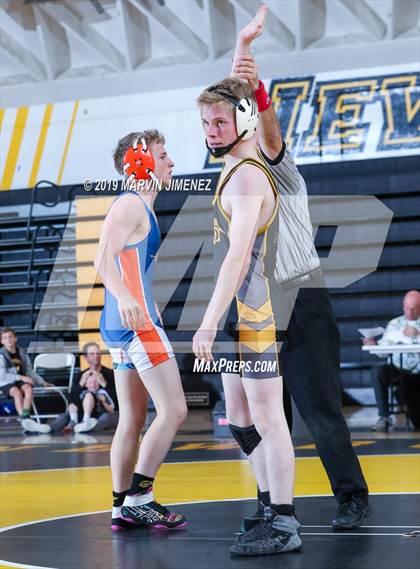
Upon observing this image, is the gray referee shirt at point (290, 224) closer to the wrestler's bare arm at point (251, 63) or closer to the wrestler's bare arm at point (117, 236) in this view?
the wrestler's bare arm at point (251, 63)

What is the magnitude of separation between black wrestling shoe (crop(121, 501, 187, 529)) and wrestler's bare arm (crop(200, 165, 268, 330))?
46.5 inches

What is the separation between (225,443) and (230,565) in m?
5.23

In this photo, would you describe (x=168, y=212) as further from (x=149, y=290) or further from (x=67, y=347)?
(x=149, y=290)

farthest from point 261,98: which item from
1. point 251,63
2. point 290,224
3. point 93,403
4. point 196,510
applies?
point 93,403

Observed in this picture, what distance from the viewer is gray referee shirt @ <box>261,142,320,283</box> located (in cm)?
417

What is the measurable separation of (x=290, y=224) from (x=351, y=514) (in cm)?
115

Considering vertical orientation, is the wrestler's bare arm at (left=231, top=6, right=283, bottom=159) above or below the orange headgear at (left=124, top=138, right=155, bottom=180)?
above

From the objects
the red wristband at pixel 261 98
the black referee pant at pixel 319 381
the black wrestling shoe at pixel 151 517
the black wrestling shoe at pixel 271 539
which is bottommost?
the black wrestling shoe at pixel 271 539

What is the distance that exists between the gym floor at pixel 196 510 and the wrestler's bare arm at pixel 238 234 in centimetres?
85

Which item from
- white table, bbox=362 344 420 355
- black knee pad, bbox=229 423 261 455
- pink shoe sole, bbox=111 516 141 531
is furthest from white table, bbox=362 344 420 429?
black knee pad, bbox=229 423 261 455

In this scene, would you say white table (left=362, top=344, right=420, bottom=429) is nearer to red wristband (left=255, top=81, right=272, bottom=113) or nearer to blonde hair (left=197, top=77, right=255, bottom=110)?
red wristband (left=255, top=81, right=272, bottom=113)

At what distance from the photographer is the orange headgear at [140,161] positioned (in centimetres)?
433

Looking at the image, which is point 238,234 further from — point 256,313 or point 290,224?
point 290,224

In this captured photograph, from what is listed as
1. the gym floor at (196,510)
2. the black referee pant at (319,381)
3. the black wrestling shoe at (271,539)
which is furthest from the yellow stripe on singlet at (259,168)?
the gym floor at (196,510)
